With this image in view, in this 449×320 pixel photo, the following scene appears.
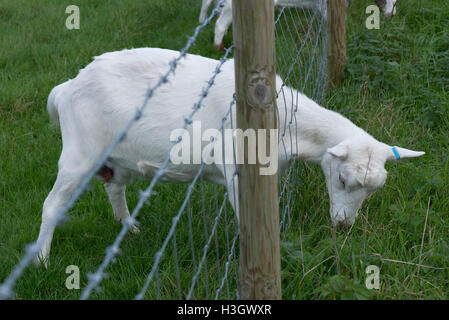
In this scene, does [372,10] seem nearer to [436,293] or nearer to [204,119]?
[204,119]

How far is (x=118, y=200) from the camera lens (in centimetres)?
389

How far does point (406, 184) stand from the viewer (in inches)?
156

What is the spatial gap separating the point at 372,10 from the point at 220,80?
431 cm

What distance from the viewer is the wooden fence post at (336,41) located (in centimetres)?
527

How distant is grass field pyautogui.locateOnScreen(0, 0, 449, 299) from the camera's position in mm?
3021

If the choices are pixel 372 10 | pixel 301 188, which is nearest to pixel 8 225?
pixel 301 188

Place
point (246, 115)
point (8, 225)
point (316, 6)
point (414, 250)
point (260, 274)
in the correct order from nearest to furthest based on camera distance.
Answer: point (246, 115) → point (260, 274) → point (414, 250) → point (8, 225) → point (316, 6)

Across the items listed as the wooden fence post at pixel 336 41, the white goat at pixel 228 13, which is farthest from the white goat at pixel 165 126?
the white goat at pixel 228 13

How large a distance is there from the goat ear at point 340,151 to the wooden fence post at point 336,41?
2393 mm

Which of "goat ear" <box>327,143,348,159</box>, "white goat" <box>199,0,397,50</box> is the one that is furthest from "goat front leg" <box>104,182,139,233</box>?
"white goat" <box>199,0,397,50</box>

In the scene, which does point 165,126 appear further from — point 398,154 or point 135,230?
point 398,154

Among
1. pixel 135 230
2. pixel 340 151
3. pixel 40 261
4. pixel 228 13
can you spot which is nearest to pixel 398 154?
pixel 340 151

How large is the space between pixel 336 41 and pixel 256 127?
3651 millimetres

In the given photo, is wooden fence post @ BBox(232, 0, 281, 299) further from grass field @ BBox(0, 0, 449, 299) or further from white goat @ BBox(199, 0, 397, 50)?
white goat @ BBox(199, 0, 397, 50)
